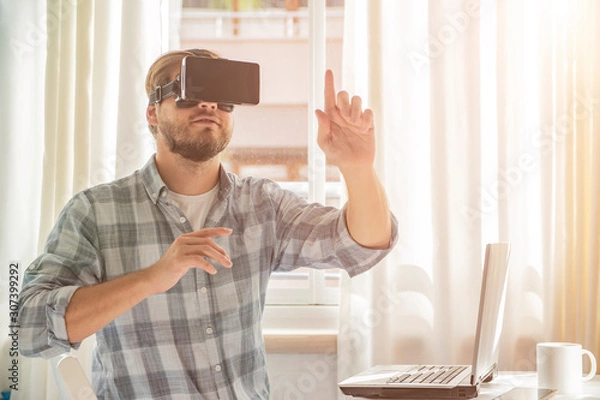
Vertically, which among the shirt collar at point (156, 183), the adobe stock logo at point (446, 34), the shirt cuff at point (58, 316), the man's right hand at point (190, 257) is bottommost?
the shirt cuff at point (58, 316)

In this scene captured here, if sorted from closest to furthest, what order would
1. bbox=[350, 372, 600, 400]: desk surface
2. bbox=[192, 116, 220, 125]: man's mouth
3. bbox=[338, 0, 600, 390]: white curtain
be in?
bbox=[350, 372, 600, 400]: desk surface → bbox=[192, 116, 220, 125]: man's mouth → bbox=[338, 0, 600, 390]: white curtain

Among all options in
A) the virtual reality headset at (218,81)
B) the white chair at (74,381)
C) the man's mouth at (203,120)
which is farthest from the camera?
the man's mouth at (203,120)

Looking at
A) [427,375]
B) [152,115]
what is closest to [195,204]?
[152,115]

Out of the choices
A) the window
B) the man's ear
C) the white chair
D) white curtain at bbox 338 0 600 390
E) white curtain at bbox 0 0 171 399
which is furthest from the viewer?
the window

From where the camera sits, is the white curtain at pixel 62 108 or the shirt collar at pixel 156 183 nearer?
the shirt collar at pixel 156 183

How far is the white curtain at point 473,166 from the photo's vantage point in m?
2.02

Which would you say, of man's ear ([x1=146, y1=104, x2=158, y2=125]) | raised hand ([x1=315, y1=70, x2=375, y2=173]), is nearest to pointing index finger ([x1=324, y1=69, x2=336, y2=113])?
raised hand ([x1=315, y1=70, x2=375, y2=173])

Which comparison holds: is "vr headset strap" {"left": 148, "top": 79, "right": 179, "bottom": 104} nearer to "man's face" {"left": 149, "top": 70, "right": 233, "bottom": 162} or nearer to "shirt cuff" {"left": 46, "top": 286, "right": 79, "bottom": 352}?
"man's face" {"left": 149, "top": 70, "right": 233, "bottom": 162}

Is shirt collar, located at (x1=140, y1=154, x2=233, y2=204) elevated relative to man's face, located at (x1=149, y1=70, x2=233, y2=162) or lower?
lower

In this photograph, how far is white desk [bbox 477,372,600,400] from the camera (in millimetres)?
1418

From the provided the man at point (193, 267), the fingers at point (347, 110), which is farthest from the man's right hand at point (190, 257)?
the fingers at point (347, 110)

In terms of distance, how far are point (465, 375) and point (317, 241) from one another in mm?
359

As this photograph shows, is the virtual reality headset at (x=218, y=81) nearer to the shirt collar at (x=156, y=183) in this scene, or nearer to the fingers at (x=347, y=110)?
the fingers at (x=347, y=110)

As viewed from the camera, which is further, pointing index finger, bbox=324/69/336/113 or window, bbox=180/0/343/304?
window, bbox=180/0/343/304
